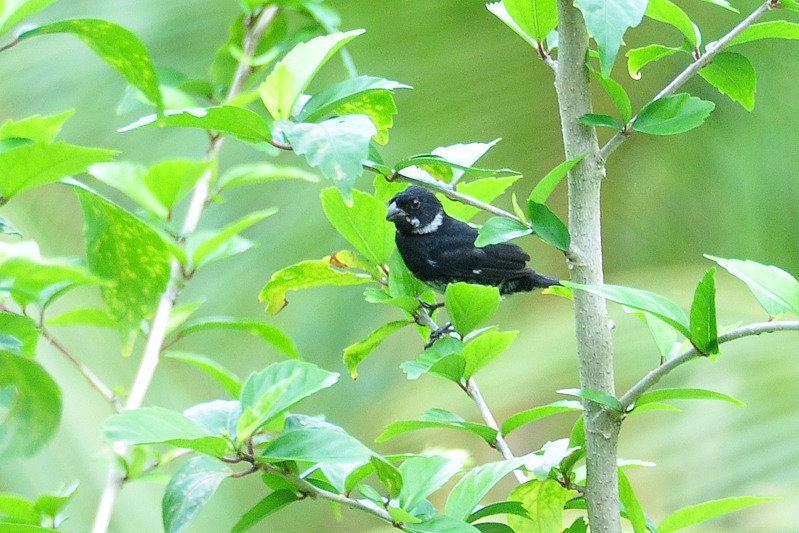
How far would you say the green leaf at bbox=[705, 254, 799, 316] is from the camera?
27.7 inches

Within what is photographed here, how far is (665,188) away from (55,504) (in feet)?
8.76

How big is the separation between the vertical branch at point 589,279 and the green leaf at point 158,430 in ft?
1.12

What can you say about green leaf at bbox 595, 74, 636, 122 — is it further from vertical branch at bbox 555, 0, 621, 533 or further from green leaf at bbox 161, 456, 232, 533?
green leaf at bbox 161, 456, 232, 533

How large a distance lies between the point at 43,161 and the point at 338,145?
0.77ft

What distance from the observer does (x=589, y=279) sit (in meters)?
0.83

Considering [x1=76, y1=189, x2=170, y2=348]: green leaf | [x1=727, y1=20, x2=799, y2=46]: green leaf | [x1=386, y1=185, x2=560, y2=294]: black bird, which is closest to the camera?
[x1=727, y1=20, x2=799, y2=46]: green leaf

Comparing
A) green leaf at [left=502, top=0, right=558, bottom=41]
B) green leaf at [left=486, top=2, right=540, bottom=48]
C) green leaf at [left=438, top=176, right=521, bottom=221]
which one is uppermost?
green leaf at [left=502, top=0, right=558, bottom=41]

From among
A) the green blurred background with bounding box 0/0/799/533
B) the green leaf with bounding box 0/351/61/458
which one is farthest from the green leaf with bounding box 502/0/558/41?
the green blurred background with bounding box 0/0/799/533

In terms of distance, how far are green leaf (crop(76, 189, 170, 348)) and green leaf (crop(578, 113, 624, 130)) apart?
417 millimetres

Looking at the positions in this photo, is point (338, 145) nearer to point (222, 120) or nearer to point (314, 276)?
point (222, 120)

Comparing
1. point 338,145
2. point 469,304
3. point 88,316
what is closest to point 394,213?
point 88,316

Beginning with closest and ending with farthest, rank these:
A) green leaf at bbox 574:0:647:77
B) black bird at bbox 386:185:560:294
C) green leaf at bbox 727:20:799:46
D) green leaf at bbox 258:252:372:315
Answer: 1. green leaf at bbox 574:0:647:77
2. green leaf at bbox 727:20:799:46
3. green leaf at bbox 258:252:372:315
4. black bird at bbox 386:185:560:294

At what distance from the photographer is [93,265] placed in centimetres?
88

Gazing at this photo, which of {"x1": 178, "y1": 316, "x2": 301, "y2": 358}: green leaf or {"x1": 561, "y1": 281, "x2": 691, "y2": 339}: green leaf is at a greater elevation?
{"x1": 561, "y1": 281, "x2": 691, "y2": 339}: green leaf
